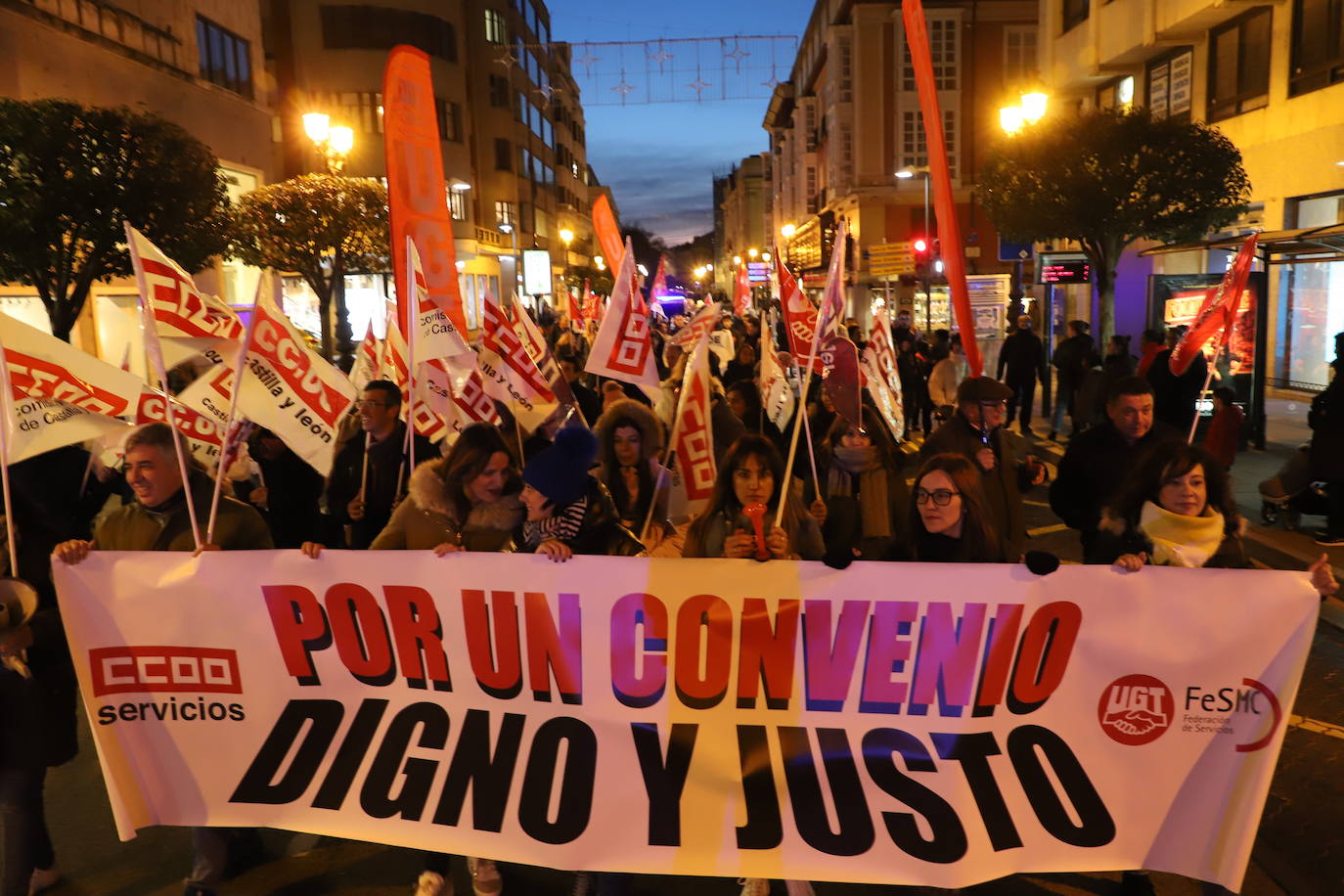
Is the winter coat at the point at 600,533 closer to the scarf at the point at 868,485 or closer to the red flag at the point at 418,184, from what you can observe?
the scarf at the point at 868,485

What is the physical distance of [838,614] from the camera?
3.57 m

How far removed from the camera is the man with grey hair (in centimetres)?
387

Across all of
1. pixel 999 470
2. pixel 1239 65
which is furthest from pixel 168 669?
pixel 1239 65

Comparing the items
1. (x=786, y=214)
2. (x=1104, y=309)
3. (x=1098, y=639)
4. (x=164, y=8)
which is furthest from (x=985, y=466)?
(x=786, y=214)

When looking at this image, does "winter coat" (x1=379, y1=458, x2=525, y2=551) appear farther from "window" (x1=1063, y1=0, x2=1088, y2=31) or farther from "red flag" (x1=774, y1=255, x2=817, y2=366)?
"window" (x1=1063, y1=0, x2=1088, y2=31)

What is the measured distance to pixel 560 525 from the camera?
412cm

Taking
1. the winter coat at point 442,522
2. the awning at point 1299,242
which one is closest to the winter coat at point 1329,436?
the awning at point 1299,242

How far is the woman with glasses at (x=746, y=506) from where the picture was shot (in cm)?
426

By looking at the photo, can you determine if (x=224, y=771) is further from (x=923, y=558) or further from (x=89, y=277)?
(x=89, y=277)

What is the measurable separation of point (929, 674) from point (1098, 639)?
0.56 meters

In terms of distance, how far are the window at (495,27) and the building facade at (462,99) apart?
51 mm

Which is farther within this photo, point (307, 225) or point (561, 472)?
point (307, 225)

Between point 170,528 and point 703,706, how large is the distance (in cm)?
214

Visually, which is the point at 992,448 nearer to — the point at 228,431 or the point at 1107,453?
the point at 1107,453
